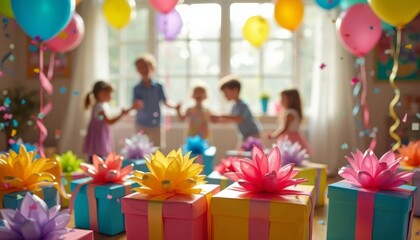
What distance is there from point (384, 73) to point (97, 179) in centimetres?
322

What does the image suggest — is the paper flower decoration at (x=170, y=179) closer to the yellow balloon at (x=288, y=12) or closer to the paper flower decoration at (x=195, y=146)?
the paper flower decoration at (x=195, y=146)

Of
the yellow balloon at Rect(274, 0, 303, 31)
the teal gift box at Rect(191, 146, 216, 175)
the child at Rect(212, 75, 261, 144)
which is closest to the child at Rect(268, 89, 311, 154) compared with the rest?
the child at Rect(212, 75, 261, 144)

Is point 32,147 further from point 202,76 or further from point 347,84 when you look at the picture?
point 347,84

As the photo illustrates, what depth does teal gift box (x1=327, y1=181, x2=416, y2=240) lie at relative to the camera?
1.48 meters

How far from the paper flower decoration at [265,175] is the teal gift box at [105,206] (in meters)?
0.62

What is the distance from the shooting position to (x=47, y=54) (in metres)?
4.46

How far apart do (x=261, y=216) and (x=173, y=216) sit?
0.28m

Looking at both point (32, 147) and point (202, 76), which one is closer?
point (32, 147)

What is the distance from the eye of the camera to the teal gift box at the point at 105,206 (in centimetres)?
183

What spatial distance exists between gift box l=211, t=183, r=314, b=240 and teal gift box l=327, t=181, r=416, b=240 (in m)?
0.20

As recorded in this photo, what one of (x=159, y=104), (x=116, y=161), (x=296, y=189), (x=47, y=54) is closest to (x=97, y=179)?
(x=116, y=161)

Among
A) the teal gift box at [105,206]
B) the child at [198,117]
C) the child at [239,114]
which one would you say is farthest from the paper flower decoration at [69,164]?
the child at [239,114]

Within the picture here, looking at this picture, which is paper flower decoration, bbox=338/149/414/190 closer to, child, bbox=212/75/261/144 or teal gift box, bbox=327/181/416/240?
teal gift box, bbox=327/181/416/240

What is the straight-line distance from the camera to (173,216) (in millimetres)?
1380
